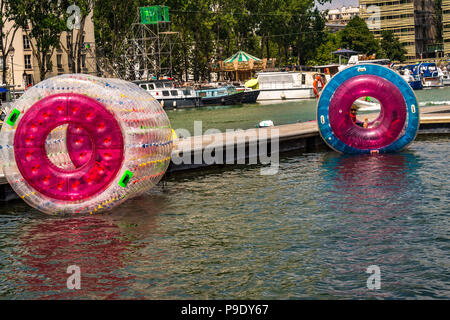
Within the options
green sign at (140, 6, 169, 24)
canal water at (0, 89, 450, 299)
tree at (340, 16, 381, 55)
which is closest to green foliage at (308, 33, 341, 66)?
tree at (340, 16, 381, 55)

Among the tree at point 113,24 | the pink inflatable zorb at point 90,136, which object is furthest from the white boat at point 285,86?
the pink inflatable zorb at point 90,136

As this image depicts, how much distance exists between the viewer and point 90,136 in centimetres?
1417

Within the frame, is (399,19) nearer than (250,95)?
No

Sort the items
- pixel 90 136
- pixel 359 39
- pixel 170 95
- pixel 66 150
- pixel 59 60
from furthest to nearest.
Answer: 1. pixel 359 39
2. pixel 59 60
3. pixel 170 95
4. pixel 66 150
5. pixel 90 136

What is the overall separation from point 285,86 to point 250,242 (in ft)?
222

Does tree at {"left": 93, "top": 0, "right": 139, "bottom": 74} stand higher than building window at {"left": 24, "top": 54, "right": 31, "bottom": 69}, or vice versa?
tree at {"left": 93, "top": 0, "right": 139, "bottom": 74}

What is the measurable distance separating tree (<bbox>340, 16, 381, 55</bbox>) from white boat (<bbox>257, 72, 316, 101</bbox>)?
203ft

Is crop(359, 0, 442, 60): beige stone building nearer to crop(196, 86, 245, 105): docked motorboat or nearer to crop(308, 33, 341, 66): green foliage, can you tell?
crop(308, 33, 341, 66): green foliage

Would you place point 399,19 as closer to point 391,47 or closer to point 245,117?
point 391,47

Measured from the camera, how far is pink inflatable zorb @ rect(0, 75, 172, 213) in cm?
1398

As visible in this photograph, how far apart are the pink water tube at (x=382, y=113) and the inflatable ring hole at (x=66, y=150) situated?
862cm

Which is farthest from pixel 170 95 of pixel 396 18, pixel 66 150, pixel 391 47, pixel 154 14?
pixel 396 18
